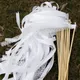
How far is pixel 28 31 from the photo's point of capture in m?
2.48

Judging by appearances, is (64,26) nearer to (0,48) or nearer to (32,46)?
(32,46)

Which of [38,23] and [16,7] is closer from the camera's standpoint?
[38,23]

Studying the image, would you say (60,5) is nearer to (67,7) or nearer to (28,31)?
(67,7)

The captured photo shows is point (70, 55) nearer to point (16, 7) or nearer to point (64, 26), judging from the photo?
point (64, 26)

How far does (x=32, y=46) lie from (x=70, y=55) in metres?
0.27

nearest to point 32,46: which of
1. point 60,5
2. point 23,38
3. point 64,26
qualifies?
point 23,38

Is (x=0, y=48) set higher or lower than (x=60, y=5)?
lower

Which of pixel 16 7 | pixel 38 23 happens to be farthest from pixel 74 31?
pixel 16 7

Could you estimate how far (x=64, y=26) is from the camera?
8.23 ft

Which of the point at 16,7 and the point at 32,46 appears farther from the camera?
the point at 16,7

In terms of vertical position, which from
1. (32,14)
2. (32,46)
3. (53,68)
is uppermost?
(32,14)

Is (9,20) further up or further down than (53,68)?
further up

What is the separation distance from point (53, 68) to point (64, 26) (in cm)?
29

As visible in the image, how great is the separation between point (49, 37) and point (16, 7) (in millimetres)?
390
